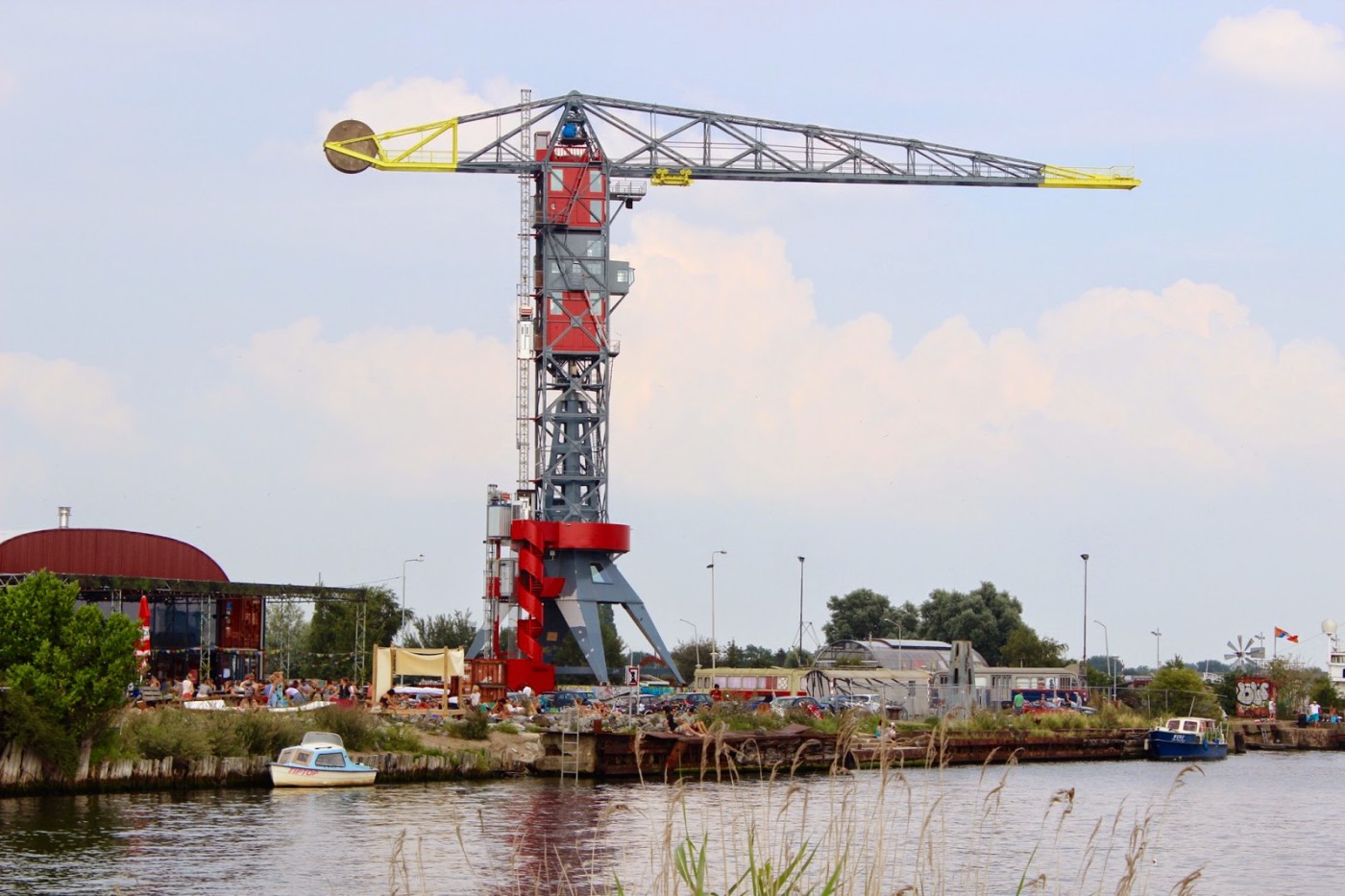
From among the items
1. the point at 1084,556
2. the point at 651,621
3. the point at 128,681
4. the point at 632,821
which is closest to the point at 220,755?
the point at 128,681

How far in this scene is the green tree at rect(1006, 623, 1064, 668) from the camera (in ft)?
487

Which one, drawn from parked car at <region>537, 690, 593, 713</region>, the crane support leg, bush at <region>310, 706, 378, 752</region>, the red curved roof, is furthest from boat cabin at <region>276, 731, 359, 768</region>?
the crane support leg

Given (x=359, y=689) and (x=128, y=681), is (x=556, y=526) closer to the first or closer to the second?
(x=359, y=689)

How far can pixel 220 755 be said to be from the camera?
4906cm

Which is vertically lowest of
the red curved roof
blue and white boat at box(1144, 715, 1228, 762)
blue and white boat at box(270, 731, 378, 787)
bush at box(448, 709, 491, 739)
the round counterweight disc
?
blue and white boat at box(1144, 715, 1228, 762)

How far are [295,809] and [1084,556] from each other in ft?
276

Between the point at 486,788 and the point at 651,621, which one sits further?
the point at 651,621

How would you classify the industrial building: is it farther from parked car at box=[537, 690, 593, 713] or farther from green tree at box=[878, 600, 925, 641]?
green tree at box=[878, 600, 925, 641]

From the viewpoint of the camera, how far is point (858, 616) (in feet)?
572

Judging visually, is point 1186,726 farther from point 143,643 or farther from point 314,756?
point 143,643

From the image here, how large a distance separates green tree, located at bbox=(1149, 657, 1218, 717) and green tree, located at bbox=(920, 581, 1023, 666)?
50.8 meters

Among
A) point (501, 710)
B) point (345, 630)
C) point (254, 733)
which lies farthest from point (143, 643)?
point (345, 630)

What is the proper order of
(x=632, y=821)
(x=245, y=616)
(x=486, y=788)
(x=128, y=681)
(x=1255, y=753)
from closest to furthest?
1. (x=632, y=821)
2. (x=128, y=681)
3. (x=486, y=788)
4. (x=245, y=616)
5. (x=1255, y=753)

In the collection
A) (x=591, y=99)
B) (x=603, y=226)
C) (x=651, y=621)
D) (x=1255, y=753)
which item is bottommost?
(x=1255, y=753)
